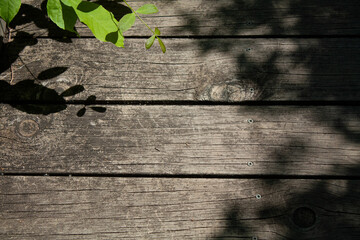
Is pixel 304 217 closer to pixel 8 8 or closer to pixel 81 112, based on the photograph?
pixel 81 112

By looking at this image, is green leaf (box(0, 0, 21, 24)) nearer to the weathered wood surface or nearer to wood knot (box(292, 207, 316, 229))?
the weathered wood surface

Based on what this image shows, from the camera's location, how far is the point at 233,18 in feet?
5.89

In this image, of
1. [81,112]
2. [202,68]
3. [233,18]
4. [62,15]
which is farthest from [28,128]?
[233,18]

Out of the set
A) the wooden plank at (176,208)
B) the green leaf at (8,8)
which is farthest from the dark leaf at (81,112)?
the green leaf at (8,8)

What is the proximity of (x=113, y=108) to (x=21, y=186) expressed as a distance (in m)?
Result: 0.57

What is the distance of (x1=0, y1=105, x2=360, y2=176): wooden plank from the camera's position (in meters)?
1.54

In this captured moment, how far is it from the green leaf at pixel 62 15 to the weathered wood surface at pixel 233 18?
44 centimetres

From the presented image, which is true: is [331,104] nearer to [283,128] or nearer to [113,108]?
[283,128]

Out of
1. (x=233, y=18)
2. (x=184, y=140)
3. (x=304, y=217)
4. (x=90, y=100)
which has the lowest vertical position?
(x=304, y=217)

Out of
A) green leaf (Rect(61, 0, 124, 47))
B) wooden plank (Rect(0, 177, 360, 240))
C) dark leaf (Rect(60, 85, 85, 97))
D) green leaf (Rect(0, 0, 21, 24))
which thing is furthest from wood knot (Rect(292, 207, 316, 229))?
green leaf (Rect(0, 0, 21, 24))

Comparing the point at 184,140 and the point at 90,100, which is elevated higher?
the point at 90,100

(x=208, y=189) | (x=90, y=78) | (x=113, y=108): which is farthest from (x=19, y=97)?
(x=208, y=189)

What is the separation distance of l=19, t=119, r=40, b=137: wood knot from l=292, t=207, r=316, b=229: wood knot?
131cm

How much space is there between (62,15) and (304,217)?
1.38m
